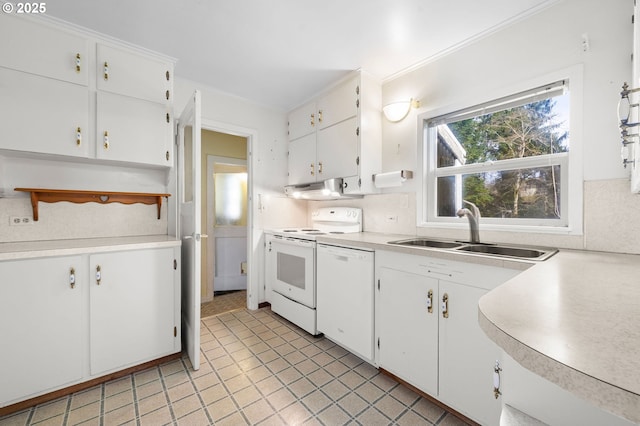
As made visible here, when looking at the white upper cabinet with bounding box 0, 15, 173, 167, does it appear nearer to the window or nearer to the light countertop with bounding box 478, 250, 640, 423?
the window

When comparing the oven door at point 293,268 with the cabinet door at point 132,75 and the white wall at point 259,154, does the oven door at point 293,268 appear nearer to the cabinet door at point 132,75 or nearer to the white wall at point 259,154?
the white wall at point 259,154

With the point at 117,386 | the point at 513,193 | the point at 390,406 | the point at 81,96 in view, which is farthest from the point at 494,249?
the point at 81,96

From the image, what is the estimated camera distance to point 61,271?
1.64m

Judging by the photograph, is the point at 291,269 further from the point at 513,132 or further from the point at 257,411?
the point at 513,132

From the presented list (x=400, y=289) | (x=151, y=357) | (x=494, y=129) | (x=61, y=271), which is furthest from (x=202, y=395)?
(x=494, y=129)

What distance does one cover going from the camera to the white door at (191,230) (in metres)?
1.90

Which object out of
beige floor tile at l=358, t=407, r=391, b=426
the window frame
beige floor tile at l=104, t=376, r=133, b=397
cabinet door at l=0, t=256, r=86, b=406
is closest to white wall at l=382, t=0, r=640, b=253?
the window frame

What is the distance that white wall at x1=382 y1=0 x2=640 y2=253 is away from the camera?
4.72 ft

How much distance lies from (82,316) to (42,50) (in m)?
1.79

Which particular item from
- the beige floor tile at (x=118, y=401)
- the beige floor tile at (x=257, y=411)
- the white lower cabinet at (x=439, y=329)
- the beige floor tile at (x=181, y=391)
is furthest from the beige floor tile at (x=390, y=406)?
the beige floor tile at (x=118, y=401)

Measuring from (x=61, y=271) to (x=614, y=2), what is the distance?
358cm

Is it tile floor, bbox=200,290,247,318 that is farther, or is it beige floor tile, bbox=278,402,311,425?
tile floor, bbox=200,290,247,318

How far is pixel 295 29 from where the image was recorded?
6.40 feet

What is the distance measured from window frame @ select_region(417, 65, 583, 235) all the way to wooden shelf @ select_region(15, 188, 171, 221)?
2341 millimetres
